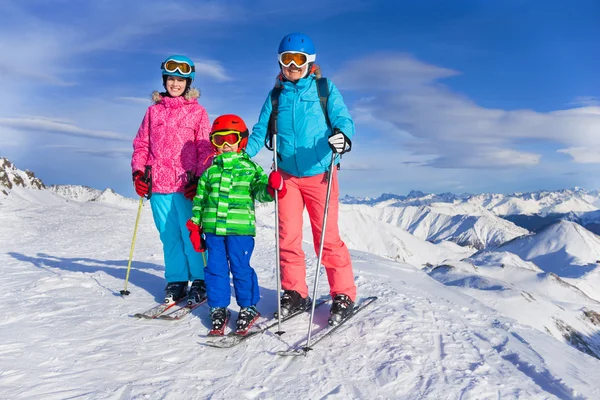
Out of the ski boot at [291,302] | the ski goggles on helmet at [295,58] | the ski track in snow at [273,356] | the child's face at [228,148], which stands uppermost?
the ski goggles on helmet at [295,58]

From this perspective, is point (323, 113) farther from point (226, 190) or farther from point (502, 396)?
point (502, 396)

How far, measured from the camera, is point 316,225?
6176 millimetres

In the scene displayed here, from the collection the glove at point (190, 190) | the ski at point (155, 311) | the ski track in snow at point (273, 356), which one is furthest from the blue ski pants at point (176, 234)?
the ski track in snow at point (273, 356)

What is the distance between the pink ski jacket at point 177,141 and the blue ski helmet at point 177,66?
0.93ft

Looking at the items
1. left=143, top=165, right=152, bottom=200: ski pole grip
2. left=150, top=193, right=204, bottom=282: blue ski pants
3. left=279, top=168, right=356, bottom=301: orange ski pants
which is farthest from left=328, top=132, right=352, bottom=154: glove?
left=143, top=165, right=152, bottom=200: ski pole grip

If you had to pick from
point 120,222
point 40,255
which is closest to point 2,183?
point 120,222

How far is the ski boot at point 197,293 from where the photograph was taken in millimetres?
6852

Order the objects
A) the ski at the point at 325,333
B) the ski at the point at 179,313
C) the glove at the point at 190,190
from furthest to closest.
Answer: the glove at the point at 190,190 → the ski at the point at 179,313 → the ski at the point at 325,333

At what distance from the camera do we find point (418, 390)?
14.0 ft

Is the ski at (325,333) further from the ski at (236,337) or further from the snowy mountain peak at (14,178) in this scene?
the snowy mountain peak at (14,178)

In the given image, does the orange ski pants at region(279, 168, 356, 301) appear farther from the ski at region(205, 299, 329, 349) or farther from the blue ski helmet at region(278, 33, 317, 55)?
the blue ski helmet at region(278, 33, 317, 55)

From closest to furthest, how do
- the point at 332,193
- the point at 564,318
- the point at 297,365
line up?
the point at 297,365
the point at 332,193
the point at 564,318

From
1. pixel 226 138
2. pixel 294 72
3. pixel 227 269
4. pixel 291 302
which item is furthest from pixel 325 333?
pixel 294 72

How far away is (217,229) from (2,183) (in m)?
110
